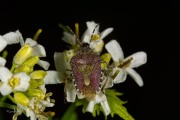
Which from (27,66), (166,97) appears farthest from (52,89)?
(27,66)

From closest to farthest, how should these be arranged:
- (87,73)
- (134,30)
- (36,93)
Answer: (36,93) → (87,73) → (134,30)

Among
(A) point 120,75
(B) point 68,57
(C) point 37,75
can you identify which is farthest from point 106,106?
(C) point 37,75

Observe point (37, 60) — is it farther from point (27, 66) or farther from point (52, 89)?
point (52, 89)

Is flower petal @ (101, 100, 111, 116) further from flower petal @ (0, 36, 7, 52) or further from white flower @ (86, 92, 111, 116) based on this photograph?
flower petal @ (0, 36, 7, 52)

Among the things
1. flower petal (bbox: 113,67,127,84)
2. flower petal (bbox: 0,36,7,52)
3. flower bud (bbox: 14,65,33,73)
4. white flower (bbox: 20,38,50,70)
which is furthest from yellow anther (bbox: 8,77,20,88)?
flower petal (bbox: 113,67,127,84)

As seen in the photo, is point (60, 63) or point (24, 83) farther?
point (60, 63)

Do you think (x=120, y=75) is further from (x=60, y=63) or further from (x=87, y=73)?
(x=60, y=63)
